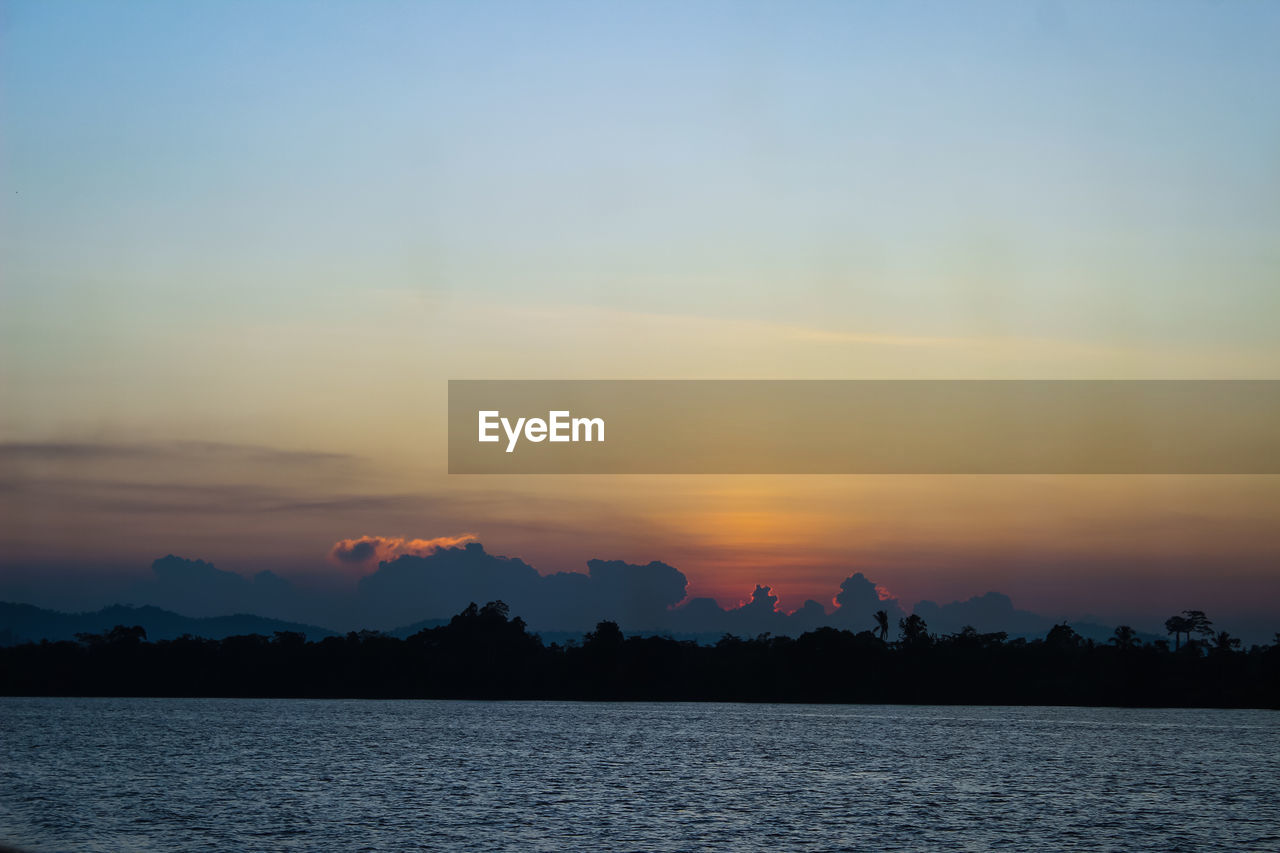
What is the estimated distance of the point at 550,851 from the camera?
6825cm

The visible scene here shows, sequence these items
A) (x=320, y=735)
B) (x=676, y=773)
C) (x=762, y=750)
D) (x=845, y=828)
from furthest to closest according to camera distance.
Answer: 1. (x=320, y=735)
2. (x=762, y=750)
3. (x=676, y=773)
4. (x=845, y=828)

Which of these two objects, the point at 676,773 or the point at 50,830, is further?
the point at 676,773

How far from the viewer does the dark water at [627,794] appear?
2938 inches

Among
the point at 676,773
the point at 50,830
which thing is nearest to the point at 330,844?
the point at 50,830

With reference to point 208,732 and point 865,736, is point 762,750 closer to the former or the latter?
point 865,736

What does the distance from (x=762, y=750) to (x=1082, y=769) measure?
3991 centimetres

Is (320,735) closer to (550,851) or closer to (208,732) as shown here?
(208,732)

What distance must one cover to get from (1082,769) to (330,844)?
91.6 meters

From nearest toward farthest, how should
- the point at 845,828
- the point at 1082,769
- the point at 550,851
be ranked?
1. the point at 550,851
2. the point at 845,828
3. the point at 1082,769

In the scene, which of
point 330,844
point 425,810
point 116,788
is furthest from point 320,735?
point 330,844

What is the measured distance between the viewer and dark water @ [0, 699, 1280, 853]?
245 feet

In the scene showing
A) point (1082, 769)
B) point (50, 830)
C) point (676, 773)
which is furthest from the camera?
point (1082, 769)

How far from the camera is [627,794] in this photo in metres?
98.4

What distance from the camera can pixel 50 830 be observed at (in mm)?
74125
